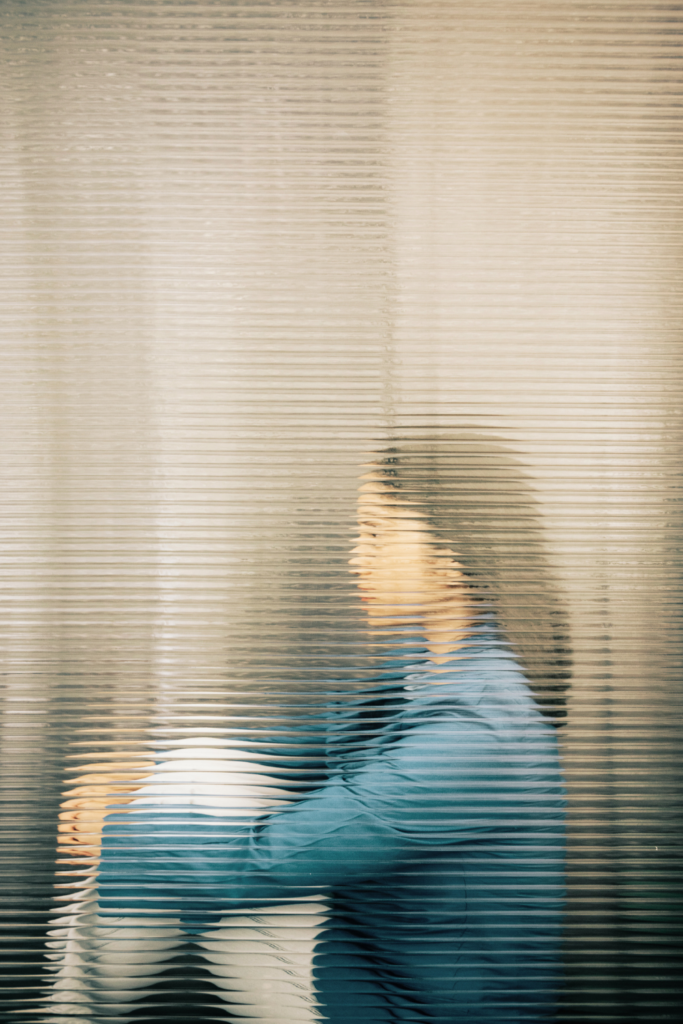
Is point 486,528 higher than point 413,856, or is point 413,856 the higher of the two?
point 486,528

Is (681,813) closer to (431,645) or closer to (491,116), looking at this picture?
(431,645)

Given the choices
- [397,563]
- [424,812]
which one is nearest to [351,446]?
[397,563]

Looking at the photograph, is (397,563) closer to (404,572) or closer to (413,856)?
(404,572)

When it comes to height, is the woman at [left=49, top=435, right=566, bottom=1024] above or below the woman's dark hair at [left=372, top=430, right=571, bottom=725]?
below

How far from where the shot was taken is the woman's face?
0.97 metres

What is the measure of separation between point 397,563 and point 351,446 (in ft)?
0.67

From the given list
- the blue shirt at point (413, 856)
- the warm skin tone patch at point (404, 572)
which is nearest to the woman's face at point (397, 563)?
the warm skin tone patch at point (404, 572)

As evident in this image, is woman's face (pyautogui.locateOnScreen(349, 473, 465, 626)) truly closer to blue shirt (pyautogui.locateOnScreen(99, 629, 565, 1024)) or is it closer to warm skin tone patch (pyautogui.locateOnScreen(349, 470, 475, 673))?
warm skin tone patch (pyautogui.locateOnScreen(349, 470, 475, 673))

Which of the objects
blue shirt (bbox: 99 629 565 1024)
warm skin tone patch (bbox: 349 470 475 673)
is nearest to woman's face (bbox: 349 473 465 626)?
warm skin tone patch (bbox: 349 470 475 673)

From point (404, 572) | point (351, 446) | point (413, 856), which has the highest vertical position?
point (351, 446)

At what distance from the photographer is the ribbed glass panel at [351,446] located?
37.7 inches

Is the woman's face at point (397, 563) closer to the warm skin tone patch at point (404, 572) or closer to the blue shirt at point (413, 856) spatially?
the warm skin tone patch at point (404, 572)

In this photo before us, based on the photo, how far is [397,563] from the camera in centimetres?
98

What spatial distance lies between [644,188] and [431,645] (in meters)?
0.83
